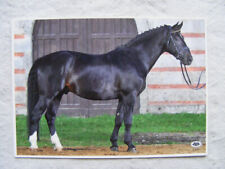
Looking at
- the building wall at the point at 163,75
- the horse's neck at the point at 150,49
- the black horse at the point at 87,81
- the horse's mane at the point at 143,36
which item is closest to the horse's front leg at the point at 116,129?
the black horse at the point at 87,81

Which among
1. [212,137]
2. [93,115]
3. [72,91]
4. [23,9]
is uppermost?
[23,9]

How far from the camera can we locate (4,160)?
4.28m

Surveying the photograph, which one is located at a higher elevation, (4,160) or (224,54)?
(224,54)

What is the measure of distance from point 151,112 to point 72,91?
1066mm

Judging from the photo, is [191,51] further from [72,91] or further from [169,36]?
[72,91]

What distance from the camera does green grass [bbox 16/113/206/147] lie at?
14.0 feet

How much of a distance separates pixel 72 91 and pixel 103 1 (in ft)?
3.99

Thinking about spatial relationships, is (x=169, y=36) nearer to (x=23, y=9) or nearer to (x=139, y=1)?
(x=139, y=1)

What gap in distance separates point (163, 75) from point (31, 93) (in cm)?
171

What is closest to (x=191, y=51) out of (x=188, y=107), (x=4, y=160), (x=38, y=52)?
(x=188, y=107)

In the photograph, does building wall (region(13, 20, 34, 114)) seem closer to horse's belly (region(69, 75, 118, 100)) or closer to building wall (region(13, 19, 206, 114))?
building wall (region(13, 19, 206, 114))

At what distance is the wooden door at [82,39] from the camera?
429 centimetres

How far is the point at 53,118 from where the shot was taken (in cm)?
427

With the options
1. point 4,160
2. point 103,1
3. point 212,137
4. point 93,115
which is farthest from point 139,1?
point 4,160
